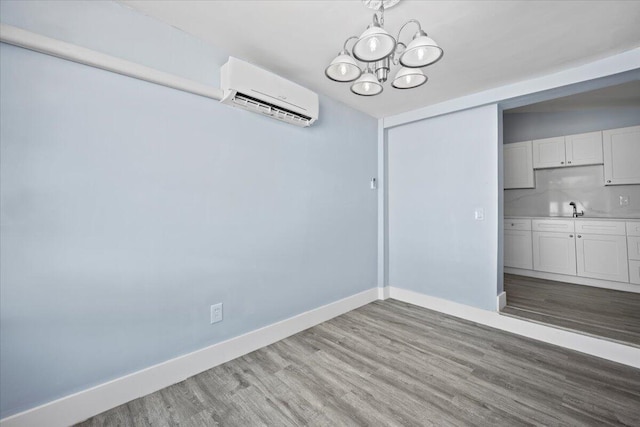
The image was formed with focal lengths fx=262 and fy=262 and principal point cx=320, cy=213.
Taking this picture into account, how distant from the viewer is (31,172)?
51.9 inches

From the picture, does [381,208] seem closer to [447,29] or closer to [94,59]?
[447,29]

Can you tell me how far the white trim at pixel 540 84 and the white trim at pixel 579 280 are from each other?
2728 mm

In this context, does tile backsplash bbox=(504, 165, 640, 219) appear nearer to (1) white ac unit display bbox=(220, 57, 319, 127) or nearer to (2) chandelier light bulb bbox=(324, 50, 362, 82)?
(1) white ac unit display bbox=(220, 57, 319, 127)

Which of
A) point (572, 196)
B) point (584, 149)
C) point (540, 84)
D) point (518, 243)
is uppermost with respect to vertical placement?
point (540, 84)

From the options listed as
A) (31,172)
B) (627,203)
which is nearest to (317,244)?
(31,172)

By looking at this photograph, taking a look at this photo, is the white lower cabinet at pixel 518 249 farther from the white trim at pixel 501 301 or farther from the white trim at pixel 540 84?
the white trim at pixel 540 84

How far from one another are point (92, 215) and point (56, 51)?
33.6 inches

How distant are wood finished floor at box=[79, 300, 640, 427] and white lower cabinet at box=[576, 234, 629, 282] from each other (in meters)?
2.08

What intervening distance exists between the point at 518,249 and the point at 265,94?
14.4ft

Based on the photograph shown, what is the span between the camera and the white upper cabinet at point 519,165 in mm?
4215

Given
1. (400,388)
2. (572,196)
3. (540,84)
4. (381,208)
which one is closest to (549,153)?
(572,196)

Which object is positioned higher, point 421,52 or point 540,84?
point 540,84

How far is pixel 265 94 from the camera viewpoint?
2014mm

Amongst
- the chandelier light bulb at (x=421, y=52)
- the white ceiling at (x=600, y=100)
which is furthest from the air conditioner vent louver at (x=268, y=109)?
the white ceiling at (x=600, y=100)
